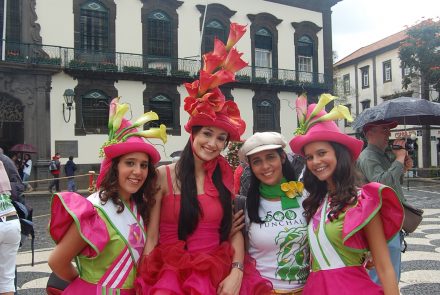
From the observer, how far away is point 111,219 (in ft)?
8.11

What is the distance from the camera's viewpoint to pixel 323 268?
7.88 ft

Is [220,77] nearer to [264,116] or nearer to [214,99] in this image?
[214,99]

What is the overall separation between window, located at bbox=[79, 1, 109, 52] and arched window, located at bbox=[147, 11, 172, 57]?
6.57ft

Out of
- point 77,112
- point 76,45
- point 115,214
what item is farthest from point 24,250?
point 76,45

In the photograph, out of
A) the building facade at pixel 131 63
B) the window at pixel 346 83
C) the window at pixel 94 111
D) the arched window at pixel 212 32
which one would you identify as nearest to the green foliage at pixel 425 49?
the building facade at pixel 131 63

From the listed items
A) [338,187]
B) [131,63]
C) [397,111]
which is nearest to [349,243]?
[338,187]

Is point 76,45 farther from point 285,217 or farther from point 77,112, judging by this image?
point 285,217

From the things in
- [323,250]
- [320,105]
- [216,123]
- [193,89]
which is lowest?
[323,250]

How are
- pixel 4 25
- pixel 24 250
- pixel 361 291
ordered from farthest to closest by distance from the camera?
pixel 4 25
pixel 24 250
pixel 361 291

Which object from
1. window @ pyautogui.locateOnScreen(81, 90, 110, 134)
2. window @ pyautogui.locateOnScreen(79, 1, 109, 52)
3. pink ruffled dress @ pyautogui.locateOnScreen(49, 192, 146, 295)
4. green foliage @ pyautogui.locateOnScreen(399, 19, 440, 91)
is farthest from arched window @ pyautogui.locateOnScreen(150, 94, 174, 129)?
pink ruffled dress @ pyautogui.locateOnScreen(49, 192, 146, 295)

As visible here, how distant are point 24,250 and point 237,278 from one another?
570 centimetres

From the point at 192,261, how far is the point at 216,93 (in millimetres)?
972

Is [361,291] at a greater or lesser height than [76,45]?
lesser

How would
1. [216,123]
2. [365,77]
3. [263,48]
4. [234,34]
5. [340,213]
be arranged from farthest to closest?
[365,77] → [263,48] → [234,34] → [216,123] → [340,213]
